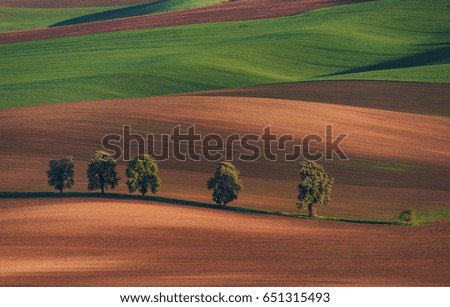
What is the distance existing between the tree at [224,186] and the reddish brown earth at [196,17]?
55916 mm

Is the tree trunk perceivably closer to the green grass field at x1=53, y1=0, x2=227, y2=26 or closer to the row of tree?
the row of tree

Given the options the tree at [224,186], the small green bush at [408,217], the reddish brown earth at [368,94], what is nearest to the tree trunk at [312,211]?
the tree at [224,186]

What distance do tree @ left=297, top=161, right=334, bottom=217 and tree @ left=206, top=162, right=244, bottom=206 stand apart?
265cm

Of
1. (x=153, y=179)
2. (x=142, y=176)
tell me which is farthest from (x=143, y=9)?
(x=142, y=176)

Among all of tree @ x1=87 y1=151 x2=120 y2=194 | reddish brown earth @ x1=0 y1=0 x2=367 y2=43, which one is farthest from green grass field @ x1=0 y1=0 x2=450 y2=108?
tree @ x1=87 y1=151 x2=120 y2=194

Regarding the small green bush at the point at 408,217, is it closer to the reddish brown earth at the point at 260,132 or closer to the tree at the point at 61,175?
the reddish brown earth at the point at 260,132

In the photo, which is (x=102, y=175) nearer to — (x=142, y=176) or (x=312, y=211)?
(x=142, y=176)

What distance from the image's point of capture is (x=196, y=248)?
119 feet

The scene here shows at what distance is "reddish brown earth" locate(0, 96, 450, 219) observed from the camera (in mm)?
46594

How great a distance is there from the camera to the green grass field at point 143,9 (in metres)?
113

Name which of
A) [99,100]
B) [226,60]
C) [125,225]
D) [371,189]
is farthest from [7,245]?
[226,60]

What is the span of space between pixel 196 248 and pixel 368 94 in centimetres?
3284

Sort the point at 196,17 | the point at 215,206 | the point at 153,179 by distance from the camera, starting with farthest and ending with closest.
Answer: the point at 196,17 → the point at 153,179 → the point at 215,206

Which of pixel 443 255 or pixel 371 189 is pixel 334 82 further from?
pixel 443 255
